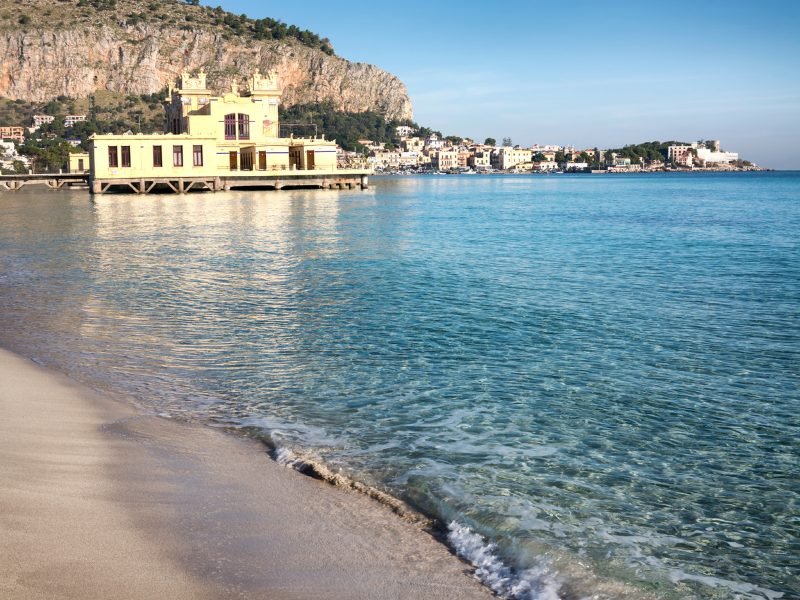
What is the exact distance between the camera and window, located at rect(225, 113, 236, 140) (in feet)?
262

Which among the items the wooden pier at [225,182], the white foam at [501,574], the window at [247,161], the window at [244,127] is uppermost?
the window at [244,127]

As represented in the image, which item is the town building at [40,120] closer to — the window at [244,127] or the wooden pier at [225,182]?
the window at [244,127]

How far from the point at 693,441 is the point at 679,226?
37137 millimetres

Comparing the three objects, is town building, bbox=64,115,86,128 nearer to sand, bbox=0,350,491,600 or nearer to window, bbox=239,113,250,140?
window, bbox=239,113,250,140

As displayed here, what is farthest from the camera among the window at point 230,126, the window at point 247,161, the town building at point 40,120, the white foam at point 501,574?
the town building at point 40,120

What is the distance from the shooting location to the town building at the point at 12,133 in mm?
176663

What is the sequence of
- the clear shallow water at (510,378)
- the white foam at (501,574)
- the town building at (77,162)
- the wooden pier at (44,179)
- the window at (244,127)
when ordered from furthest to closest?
1. the town building at (77,162)
2. the window at (244,127)
3. the wooden pier at (44,179)
4. the clear shallow water at (510,378)
5. the white foam at (501,574)

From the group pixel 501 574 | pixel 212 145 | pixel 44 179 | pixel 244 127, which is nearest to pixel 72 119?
pixel 44 179

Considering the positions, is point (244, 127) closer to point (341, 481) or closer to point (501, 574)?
point (341, 481)

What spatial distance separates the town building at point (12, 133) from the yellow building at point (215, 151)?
103686 millimetres

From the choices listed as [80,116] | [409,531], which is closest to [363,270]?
[409,531]

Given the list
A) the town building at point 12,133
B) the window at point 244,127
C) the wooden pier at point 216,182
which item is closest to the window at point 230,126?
the window at point 244,127

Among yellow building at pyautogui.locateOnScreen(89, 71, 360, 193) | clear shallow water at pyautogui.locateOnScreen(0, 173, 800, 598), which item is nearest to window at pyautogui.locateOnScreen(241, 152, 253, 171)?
yellow building at pyautogui.locateOnScreen(89, 71, 360, 193)

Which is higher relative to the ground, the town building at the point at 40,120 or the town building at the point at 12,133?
the town building at the point at 40,120
